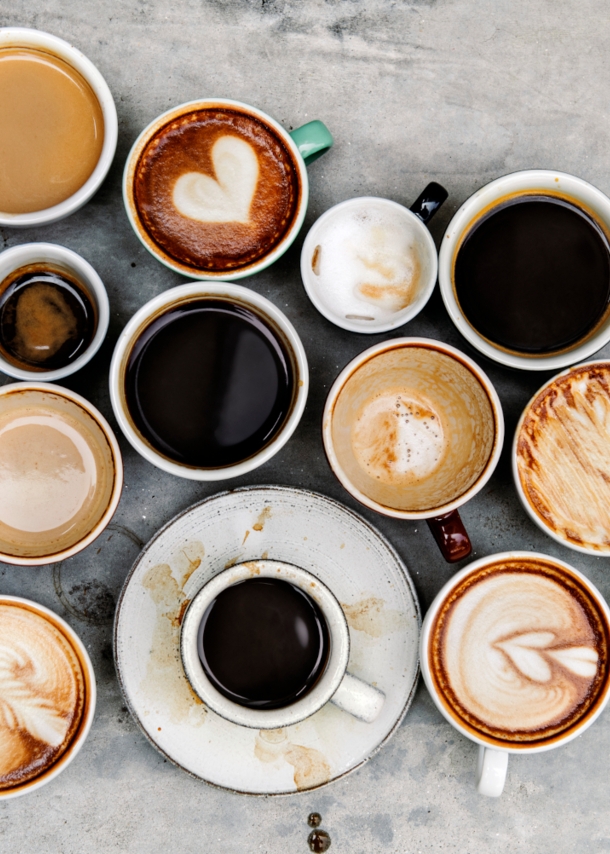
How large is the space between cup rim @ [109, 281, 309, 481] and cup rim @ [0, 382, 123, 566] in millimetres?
64

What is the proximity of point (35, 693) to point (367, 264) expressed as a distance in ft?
3.42

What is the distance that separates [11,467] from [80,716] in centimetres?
49

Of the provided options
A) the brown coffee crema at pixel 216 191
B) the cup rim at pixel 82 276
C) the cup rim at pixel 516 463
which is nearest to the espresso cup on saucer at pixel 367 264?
the brown coffee crema at pixel 216 191

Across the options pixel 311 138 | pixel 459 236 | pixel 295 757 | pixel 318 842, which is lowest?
pixel 318 842

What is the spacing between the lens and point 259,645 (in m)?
1.09

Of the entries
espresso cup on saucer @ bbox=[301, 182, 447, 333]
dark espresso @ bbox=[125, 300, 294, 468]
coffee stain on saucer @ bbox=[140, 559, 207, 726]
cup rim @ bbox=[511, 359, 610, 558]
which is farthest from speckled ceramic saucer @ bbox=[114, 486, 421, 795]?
espresso cup on saucer @ bbox=[301, 182, 447, 333]

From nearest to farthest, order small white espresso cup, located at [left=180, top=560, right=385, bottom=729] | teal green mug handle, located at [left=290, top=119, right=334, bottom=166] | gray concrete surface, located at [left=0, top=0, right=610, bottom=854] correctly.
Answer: small white espresso cup, located at [left=180, top=560, right=385, bottom=729]
teal green mug handle, located at [left=290, top=119, right=334, bottom=166]
gray concrete surface, located at [left=0, top=0, right=610, bottom=854]

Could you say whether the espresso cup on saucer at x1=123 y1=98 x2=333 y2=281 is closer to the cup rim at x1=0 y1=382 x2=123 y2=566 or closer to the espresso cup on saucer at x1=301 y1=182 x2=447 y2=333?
the espresso cup on saucer at x1=301 y1=182 x2=447 y2=333

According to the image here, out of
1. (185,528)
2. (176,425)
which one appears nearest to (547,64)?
→ (176,425)

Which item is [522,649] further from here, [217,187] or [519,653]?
[217,187]

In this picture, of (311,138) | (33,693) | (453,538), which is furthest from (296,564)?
(311,138)

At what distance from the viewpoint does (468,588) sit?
1.11 meters

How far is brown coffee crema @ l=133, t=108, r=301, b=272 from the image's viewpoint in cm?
108

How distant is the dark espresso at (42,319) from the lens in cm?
110
